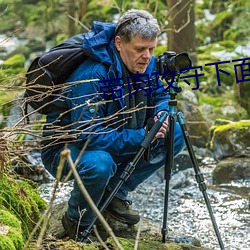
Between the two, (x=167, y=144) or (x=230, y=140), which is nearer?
(x=167, y=144)

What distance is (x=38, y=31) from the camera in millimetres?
15531

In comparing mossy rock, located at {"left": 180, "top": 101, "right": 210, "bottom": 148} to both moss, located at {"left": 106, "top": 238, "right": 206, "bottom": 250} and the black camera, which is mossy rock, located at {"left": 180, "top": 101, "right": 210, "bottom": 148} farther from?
the black camera

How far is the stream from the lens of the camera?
461 cm

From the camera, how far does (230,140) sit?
22.8 ft

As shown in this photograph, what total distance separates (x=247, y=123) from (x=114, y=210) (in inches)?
152

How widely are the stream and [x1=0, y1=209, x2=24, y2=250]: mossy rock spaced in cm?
158

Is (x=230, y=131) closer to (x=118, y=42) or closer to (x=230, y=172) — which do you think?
(x=230, y=172)

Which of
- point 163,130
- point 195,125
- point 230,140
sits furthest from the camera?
point 195,125

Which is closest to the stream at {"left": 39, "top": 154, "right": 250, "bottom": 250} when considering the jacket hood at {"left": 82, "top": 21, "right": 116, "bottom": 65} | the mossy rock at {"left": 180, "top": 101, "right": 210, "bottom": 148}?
the mossy rock at {"left": 180, "top": 101, "right": 210, "bottom": 148}

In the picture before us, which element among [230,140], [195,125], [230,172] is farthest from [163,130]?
[195,125]

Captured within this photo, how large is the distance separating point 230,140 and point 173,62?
3833 millimetres

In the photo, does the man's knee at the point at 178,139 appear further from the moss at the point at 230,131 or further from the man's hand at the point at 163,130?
the moss at the point at 230,131

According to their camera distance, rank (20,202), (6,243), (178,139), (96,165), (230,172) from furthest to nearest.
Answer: (230,172) → (178,139) → (96,165) → (20,202) → (6,243)

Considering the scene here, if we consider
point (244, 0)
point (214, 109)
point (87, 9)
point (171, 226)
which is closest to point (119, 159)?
point (171, 226)
